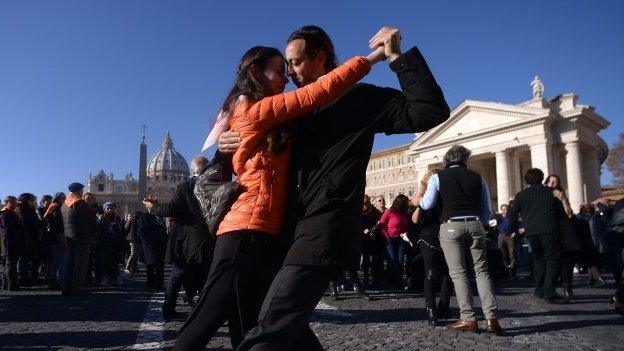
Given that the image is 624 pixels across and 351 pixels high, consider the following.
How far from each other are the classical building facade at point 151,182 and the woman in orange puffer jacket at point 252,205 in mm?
115319

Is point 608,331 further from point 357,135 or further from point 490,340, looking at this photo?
point 357,135

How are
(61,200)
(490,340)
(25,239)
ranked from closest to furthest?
(490,340), (25,239), (61,200)

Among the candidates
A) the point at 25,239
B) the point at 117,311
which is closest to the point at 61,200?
the point at 25,239

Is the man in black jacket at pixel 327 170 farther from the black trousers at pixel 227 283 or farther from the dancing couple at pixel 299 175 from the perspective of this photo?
the black trousers at pixel 227 283

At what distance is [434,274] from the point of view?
5.36m

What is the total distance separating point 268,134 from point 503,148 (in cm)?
4462

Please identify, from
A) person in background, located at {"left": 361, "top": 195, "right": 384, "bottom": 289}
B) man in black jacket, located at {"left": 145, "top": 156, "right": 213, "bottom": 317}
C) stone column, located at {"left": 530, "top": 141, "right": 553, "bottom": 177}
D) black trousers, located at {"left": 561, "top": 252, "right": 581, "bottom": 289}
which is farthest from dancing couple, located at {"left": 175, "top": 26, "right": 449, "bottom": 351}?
stone column, located at {"left": 530, "top": 141, "right": 553, "bottom": 177}

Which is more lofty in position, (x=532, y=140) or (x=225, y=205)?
(x=532, y=140)

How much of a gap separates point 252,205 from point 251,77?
0.54m

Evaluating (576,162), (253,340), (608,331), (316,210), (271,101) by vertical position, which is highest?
(576,162)

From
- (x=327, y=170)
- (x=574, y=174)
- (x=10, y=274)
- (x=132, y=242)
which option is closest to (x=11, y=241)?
(x=10, y=274)

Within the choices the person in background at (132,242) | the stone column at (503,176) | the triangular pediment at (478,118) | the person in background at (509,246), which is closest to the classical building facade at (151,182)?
the triangular pediment at (478,118)

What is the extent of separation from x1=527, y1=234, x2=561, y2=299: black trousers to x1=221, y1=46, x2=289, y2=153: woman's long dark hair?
229 inches

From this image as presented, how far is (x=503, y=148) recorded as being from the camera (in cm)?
4338
